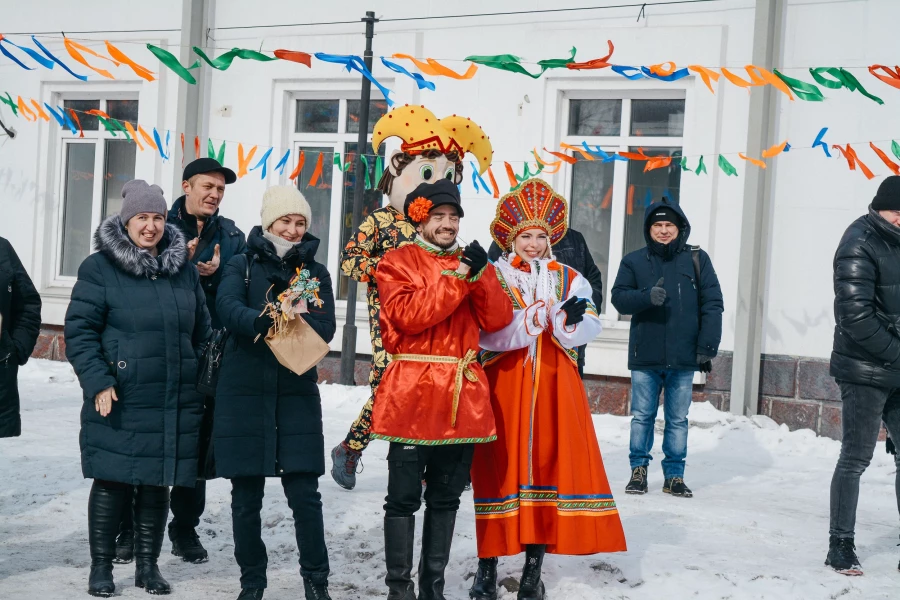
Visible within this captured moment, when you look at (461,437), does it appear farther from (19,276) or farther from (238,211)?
(238,211)

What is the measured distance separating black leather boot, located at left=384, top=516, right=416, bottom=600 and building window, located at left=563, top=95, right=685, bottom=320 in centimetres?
602

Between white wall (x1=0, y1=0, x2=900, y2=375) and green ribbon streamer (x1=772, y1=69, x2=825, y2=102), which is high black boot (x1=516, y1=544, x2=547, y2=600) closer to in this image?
green ribbon streamer (x1=772, y1=69, x2=825, y2=102)

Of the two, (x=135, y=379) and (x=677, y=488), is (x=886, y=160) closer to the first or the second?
(x=677, y=488)

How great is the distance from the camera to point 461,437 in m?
4.23

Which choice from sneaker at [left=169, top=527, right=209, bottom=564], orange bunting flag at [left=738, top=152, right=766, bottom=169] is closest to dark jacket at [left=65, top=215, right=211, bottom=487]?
sneaker at [left=169, top=527, right=209, bottom=564]

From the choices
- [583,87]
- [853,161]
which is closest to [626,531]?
[853,161]

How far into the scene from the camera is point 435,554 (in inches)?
171

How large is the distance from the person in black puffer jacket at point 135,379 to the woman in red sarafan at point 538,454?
1279 millimetres

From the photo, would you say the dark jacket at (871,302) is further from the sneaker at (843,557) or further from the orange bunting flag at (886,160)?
the orange bunting flag at (886,160)

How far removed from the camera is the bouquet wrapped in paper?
14.0ft

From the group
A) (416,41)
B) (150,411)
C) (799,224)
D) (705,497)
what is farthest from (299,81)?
(150,411)

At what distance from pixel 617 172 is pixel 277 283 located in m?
6.21

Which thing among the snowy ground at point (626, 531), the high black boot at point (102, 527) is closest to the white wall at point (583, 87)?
the snowy ground at point (626, 531)

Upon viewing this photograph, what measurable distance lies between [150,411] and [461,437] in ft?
4.37
